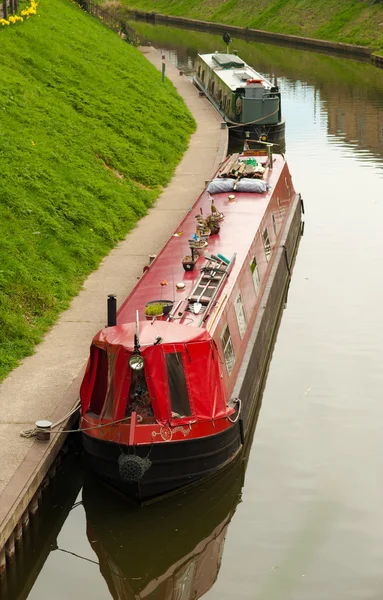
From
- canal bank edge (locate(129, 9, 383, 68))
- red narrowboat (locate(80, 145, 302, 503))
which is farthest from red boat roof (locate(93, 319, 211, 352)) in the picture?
canal bank edge (locate(129, 9, 383, 68))

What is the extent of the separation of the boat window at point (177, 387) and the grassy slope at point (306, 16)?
183 ft

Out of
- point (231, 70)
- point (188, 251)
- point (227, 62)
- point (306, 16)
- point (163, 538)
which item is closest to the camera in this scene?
point (163, 538)

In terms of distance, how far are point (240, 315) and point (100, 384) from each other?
3885 mm

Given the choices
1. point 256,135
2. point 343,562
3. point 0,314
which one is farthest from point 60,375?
point 256,135

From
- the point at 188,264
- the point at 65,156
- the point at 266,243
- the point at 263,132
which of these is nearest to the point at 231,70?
the point at 263,132

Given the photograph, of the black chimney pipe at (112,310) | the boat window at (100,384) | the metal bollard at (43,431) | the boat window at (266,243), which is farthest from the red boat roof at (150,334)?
the boat window at (266,243)

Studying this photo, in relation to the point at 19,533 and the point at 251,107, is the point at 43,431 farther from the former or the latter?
the point at 251,107

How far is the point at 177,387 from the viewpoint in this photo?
14148 mm

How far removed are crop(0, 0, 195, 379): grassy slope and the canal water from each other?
3711mm

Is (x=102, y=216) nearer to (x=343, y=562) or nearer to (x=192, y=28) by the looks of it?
(x=343, y=562)

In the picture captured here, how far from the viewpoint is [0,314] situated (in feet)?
58.6

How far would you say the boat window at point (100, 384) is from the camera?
14633mm

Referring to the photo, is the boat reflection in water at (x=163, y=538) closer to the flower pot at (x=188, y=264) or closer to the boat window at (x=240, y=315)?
the boat window at (x=240, y=315)

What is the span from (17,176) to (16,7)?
61.2ft
